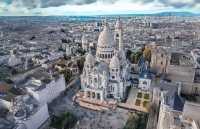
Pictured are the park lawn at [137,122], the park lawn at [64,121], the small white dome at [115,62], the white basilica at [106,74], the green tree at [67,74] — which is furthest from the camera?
the green tree at [67,74]

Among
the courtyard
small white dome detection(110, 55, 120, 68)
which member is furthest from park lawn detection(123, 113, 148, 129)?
small white dome detection(110, 55, 120, 68)

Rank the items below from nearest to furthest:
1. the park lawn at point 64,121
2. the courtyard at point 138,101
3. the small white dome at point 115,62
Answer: the park lawn at point 64,121, the courtyard at point 138,101, the small white dome at point 115,62

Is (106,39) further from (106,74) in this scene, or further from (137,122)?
Result: (137,122)

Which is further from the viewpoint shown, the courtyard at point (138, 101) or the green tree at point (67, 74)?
the green tree at point (67, 74)

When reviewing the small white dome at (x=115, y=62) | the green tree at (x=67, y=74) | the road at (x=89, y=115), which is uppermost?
the small white dome at (x=115, y=62)

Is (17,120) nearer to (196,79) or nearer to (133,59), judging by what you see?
(196,79)

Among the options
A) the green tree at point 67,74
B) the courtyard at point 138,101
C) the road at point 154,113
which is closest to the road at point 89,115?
the courtyard at point 138,101

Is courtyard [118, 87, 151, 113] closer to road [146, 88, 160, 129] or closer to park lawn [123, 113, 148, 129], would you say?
road [146, 88, 160, 129]

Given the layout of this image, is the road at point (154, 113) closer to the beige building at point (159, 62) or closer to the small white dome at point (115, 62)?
the small white dome at point (115, 62)
